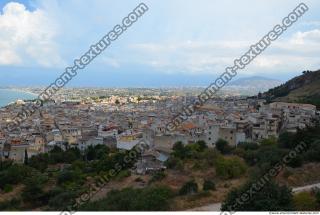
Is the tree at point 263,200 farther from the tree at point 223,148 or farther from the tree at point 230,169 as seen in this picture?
the tree at point 223,148

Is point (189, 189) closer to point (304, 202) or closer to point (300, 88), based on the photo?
→ point (304, 202)

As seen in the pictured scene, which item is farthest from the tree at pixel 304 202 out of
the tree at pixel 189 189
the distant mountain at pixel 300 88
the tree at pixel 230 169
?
the distant mountain at pixel 300 88

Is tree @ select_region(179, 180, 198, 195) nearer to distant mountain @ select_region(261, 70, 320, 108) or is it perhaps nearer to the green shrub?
the green shrub

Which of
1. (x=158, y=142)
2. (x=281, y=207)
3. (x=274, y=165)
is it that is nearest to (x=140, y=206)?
(x=281, y=207)

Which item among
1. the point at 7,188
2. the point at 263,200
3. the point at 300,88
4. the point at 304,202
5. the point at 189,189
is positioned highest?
the point at 300,88

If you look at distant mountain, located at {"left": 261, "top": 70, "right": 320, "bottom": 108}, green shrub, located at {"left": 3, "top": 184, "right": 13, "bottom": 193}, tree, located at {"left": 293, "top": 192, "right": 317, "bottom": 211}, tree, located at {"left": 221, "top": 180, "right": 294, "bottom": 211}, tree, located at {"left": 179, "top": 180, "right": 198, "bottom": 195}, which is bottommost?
green shrub, located at {"left": 3, "top": 184, "right": 13, "bottom": 193}

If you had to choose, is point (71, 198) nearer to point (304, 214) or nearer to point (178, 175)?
point (178, 175)

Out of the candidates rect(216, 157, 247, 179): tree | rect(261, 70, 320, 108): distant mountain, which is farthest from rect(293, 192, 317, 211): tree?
rect(261, 70, 320, 108): distant mountain

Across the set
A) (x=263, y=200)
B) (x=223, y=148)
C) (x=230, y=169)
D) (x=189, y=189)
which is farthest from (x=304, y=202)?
(x=223, y=148)
